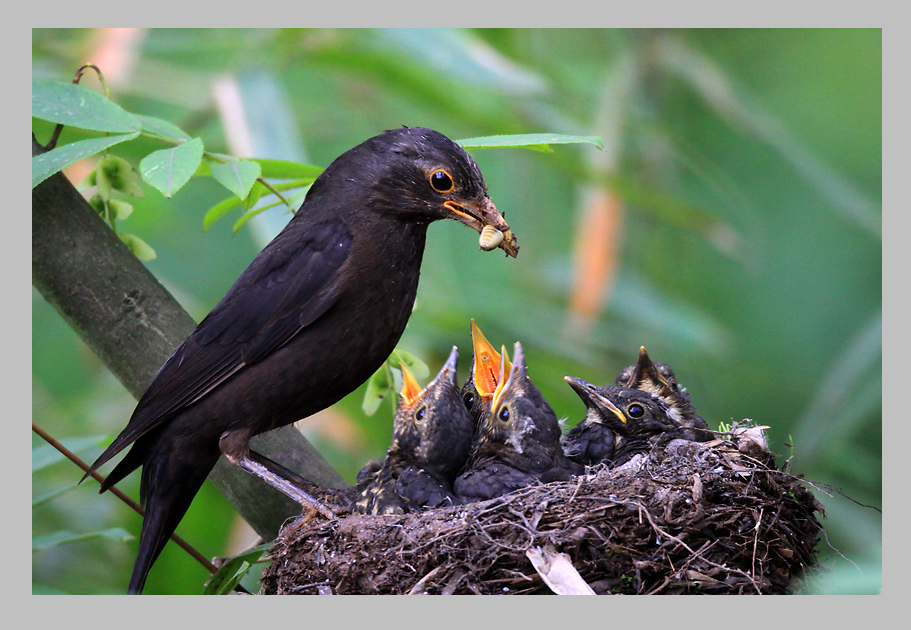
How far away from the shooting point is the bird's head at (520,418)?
3.32m

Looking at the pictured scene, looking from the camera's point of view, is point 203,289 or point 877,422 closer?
point 877,422

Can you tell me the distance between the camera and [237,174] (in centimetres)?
248

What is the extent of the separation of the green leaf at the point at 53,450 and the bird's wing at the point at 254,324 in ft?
1.56

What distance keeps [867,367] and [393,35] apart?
280cm

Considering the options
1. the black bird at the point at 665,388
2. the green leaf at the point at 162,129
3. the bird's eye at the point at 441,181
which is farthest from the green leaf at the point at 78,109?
the black bird at the point at 665,388

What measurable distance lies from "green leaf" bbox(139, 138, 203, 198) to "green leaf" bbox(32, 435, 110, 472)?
135 cm

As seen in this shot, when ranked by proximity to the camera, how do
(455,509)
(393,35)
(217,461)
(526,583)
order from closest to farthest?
(526,583) < (455,509) < (217,461) < (393,35)

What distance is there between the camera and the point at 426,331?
459 centimetres

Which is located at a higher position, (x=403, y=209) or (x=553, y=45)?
(x=553, y=45)

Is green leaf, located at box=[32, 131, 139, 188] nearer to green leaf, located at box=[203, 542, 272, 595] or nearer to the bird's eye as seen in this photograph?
the bird's eye

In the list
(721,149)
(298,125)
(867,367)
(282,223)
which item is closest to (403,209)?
(282,223)

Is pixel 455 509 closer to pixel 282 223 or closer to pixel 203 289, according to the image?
pixel 282 223

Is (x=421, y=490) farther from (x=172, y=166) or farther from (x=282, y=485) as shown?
(x=172, y=166)

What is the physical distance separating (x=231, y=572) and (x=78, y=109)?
1.56 metres
